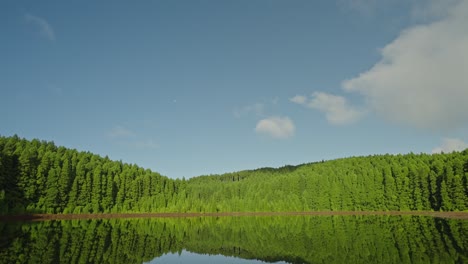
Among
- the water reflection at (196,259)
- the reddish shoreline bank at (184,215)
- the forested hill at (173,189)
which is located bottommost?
the water reflection at (196,259)

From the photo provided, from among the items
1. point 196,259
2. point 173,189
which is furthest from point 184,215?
point 196,259

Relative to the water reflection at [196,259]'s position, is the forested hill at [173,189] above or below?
above

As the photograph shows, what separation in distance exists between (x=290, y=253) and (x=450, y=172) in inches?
4953

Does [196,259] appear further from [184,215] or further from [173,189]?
[173,189]

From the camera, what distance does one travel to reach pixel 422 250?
42.2 m

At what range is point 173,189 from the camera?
19650 centimetres

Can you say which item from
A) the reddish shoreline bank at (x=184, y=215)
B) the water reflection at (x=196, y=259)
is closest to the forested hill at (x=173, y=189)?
the reddish shoreline bank at (x=184, y=215)

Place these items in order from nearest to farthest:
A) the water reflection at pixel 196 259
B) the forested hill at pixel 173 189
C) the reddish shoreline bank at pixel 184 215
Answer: the water reflection at pixel 196 259, the reddish shoreline bank at pixel 184 215, the forested hill at pixel 173 189

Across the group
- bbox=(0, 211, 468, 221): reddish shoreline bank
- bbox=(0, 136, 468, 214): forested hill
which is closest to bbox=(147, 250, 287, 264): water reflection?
bbox=(0, 211, 468, 221): reddish shoreline bank

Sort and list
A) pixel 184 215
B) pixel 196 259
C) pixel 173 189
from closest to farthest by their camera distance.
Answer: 1. pixel 196 259
2. pixel 184 215
3. pixel 173 189

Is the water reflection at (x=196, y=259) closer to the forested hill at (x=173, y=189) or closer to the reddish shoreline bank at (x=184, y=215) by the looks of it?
the reddish shoreline bank at (x=184, y=215)

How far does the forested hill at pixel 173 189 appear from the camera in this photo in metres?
121

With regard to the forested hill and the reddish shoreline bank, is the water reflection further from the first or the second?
the forested hill

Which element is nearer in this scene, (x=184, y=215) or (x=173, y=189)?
(x=184, y=215)
